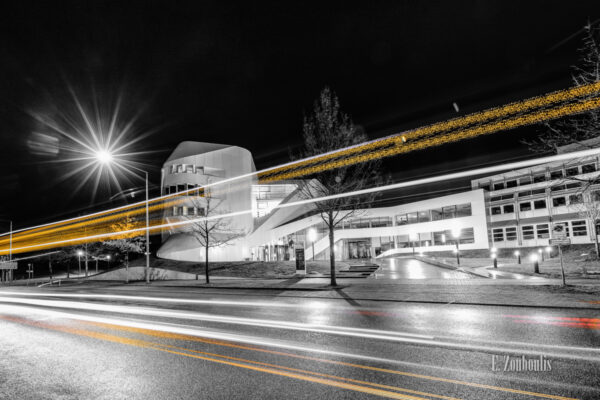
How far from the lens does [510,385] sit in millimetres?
4363

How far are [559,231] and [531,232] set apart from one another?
122 feet

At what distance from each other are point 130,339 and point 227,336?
215 centimetres

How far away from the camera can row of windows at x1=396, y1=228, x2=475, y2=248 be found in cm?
4750

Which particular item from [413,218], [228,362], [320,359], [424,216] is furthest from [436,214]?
[228,362]

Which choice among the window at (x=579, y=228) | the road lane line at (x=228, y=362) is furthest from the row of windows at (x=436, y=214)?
the road lane line at (x=228, y=362)

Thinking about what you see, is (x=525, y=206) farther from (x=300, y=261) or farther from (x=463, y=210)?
(x=300, y=261)

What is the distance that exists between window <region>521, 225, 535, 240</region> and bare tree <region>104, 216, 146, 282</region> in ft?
152

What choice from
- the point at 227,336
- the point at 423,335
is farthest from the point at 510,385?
the point at 227,336

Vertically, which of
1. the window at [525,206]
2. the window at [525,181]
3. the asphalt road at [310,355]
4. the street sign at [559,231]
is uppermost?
the window at [525,181]

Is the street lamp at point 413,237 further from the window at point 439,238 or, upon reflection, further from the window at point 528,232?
the window at point 528,232

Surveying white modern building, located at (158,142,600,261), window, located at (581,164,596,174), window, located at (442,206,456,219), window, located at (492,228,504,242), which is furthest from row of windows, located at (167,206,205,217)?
window, located at (492,228,504,242)

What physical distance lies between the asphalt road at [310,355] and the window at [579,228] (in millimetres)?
39842

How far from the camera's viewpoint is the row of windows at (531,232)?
40797mm

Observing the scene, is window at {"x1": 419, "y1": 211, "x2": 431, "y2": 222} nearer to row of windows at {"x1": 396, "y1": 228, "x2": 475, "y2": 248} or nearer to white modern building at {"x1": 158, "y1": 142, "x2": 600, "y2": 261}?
white modern building at {"x1": 158, "y1": 142, "x2": 600, "y2": 261}
